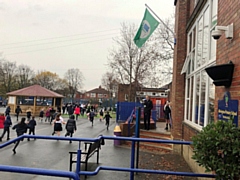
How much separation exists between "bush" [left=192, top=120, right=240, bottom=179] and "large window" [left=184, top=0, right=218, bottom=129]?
301 centimetres

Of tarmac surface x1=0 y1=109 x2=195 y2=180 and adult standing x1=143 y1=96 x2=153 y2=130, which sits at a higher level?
adult standing x1=143 y1=96 x2=153 y2=130

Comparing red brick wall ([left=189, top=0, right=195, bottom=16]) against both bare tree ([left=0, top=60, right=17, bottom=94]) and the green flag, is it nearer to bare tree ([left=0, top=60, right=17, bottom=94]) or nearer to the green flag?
the green flag

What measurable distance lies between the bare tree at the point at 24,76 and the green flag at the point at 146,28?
64793 millimetres

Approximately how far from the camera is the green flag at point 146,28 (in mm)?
9906

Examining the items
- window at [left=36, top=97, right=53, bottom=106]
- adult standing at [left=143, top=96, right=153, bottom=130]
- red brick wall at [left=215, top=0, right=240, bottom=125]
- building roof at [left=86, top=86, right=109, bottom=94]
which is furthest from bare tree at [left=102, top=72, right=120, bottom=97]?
building roof at [left=86, top=86, right=109, bottom=94]

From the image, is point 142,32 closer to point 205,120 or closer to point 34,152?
point 205,120

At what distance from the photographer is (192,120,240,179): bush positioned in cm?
284

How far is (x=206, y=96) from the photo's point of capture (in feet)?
21.2

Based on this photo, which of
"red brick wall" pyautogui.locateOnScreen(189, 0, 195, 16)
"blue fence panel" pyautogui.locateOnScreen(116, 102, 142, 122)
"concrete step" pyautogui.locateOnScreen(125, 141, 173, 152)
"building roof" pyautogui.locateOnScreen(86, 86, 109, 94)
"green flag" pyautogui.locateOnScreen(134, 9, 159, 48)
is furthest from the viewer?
"building roof" pyautogui.locateOnScreen(86, 86, 109, 94)

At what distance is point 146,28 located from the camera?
1008cm

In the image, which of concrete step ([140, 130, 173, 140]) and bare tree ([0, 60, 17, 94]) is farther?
bare tree ([0, 60, 17, 94])

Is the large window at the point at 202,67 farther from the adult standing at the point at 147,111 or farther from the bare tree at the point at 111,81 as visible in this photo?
the bare tree at the point at 111,81

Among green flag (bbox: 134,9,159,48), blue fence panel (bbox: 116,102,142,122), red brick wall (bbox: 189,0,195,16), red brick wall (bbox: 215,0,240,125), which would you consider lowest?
blue fence panel (bbox: 116,102,142,122)

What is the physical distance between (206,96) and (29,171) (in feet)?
16.4
